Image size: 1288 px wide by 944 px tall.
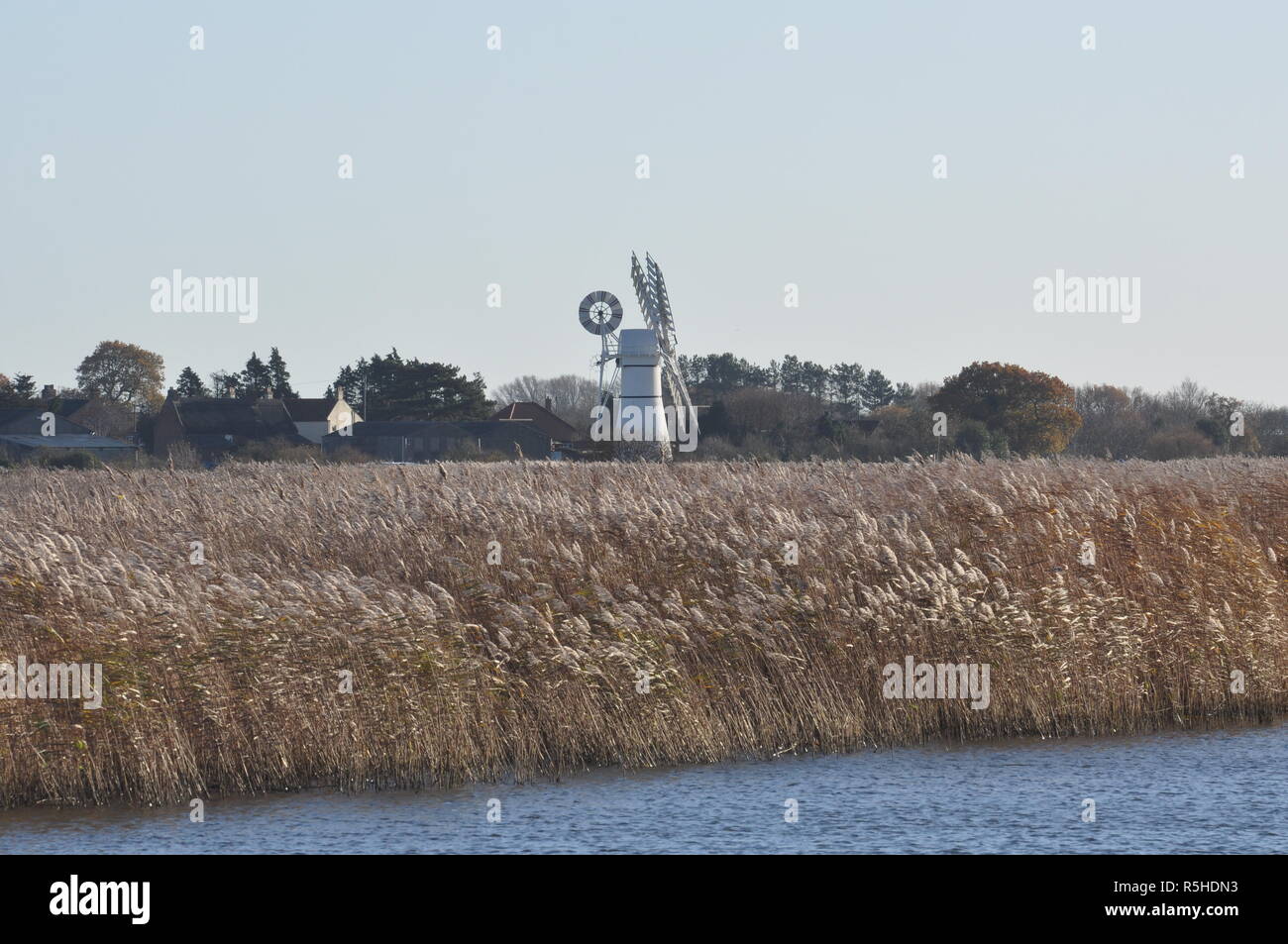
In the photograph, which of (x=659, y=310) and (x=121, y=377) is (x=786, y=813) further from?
(x=121, y=377)

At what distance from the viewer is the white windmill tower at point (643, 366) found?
7350 centimetres

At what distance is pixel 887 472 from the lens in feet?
70.4

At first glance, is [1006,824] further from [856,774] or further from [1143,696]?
[1143,696]

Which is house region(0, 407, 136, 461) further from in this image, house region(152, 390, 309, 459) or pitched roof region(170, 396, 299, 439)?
pitched roof region(170, 396, 299, 439)

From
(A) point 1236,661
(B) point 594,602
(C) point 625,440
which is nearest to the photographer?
(B) point 594,602

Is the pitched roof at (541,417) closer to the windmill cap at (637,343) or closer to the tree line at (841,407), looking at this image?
the tree line at (841,407)

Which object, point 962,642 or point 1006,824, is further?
point 962,642

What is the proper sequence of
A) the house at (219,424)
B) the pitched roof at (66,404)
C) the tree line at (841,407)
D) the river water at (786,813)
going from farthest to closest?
1. the pitched roof at (66,404)
2. the house at (219,424)
3. the tree line at (841,407)
4. the river water at (786,813)

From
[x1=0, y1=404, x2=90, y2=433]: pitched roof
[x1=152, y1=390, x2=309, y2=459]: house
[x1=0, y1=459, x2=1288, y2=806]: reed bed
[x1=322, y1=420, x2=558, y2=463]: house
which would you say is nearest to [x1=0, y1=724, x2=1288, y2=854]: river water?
[x1=0, y1=459, x2=1288, y2=806]: reed bed

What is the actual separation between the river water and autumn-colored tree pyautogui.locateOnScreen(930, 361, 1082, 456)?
60.7 m

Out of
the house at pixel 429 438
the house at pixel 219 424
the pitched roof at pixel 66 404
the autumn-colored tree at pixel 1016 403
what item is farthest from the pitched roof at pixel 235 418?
the autumn-colored tree at pixel 1016 403

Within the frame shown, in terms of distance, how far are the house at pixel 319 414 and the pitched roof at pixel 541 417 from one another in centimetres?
1149
